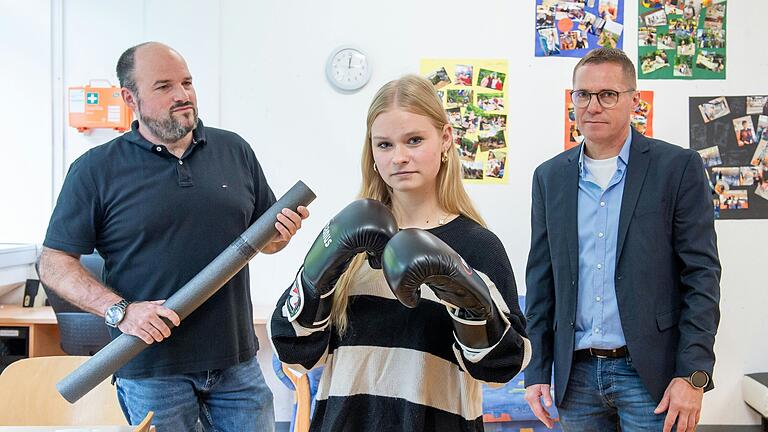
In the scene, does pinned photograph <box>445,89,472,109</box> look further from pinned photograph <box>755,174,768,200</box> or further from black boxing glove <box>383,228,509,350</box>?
black boxing glove <box>383,228,509,350</box>

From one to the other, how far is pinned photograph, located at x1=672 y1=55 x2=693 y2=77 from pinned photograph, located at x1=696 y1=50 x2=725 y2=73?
1.7 inches

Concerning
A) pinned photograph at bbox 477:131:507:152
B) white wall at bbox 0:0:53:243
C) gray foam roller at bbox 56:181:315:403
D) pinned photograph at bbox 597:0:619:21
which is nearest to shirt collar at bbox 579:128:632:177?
gray foam roller at bbox 56:181:315:403

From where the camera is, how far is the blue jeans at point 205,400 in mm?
1771

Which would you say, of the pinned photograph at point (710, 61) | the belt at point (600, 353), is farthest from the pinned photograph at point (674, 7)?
the belt at point (600, 353)

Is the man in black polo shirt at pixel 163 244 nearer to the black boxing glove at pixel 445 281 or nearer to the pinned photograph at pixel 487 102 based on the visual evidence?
the black boxing glove at pixel 445 281

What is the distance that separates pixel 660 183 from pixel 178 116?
4.27 ft

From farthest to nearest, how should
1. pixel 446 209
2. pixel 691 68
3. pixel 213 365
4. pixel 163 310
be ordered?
pixel 691 68, pixel 213 365, pixel 163 310, pixel 446 209

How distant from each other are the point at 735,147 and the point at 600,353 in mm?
Result: 2485

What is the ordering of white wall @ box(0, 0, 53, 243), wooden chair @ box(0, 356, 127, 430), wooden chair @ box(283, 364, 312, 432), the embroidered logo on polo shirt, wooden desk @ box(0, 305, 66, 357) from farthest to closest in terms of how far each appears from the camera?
white wall @ box(0, 0, 53, 243), wooden desk @ box(0, 305, 66, 357), wooden chair @ box(283, 364, 312, 432), wooden chair @ box(0, 356, 127, 430), the embroidered logo on polo shirt

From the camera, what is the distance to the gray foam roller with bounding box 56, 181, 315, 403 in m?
1.64

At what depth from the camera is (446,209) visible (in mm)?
1290

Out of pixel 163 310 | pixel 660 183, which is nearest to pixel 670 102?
pixel 660 183

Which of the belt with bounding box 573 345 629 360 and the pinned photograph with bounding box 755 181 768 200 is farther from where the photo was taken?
the pinned photograph with bounding box 755 181 768 200

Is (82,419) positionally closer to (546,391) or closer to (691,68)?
(546,391)
